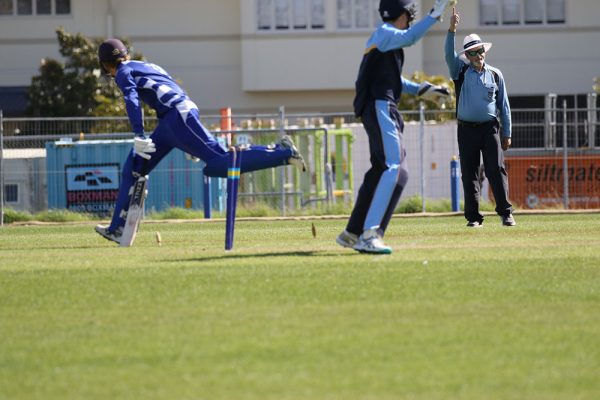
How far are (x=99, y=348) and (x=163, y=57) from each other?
34.3m

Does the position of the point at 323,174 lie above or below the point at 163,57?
below

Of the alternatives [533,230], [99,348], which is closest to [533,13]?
[533,230]

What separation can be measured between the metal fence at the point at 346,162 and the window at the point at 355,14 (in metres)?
13.0

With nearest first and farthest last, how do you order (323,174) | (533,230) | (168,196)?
(533,230) < (168,196) < (323,174)

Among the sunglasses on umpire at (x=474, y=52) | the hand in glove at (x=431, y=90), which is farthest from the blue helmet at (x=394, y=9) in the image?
the sunglasses on umpire at (x=474, y=52)

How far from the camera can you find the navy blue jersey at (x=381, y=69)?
408 inches

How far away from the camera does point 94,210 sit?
81.6 ft

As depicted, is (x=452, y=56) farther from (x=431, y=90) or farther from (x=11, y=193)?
(x=11, y=193)

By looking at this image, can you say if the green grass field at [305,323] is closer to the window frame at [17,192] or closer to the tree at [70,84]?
the window frame at [17,192]

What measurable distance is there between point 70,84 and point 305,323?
98.1 ft

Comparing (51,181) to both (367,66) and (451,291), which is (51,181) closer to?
(367,66)

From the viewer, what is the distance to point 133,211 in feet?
40.4

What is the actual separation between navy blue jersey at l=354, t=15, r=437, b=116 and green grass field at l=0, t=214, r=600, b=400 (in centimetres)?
126

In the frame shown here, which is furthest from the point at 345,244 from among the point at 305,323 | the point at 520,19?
the point at 520,19
